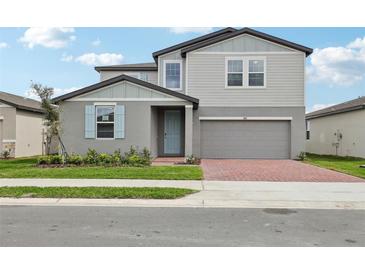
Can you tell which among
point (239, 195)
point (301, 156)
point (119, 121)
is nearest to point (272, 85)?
point (301, 156)

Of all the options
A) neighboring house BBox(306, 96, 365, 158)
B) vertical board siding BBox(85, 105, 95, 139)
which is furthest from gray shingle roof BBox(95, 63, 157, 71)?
neighboring house BBox(306, 96, 365, 158)

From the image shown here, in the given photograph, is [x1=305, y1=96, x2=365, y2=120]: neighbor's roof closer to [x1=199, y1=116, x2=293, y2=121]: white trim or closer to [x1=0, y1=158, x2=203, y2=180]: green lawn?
[x1=199, y1=116, x2=293, y2=121]: white trim

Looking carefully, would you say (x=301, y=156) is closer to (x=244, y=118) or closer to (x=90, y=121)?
(x=244, y=118)

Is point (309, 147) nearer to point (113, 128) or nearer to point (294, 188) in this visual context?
point (113, 128)

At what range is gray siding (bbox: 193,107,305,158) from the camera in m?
19.6

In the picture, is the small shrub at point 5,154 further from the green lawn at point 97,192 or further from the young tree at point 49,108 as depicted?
the green lawn at point 97,192

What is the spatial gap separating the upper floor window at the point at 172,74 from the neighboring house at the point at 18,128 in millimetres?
Result: 8889

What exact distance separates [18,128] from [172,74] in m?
9.75

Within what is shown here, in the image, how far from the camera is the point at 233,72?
19.7 m

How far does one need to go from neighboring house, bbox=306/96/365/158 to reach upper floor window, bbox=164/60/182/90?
36.1 ft

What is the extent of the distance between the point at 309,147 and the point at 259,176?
64.6 ft

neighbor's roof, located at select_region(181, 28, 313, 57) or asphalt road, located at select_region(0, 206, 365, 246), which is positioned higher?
neighbor's roof, located at select_region(181, 28, 313, 57)

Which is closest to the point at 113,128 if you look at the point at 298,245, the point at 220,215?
the point at 220,215

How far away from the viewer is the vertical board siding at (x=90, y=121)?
55.7ft
